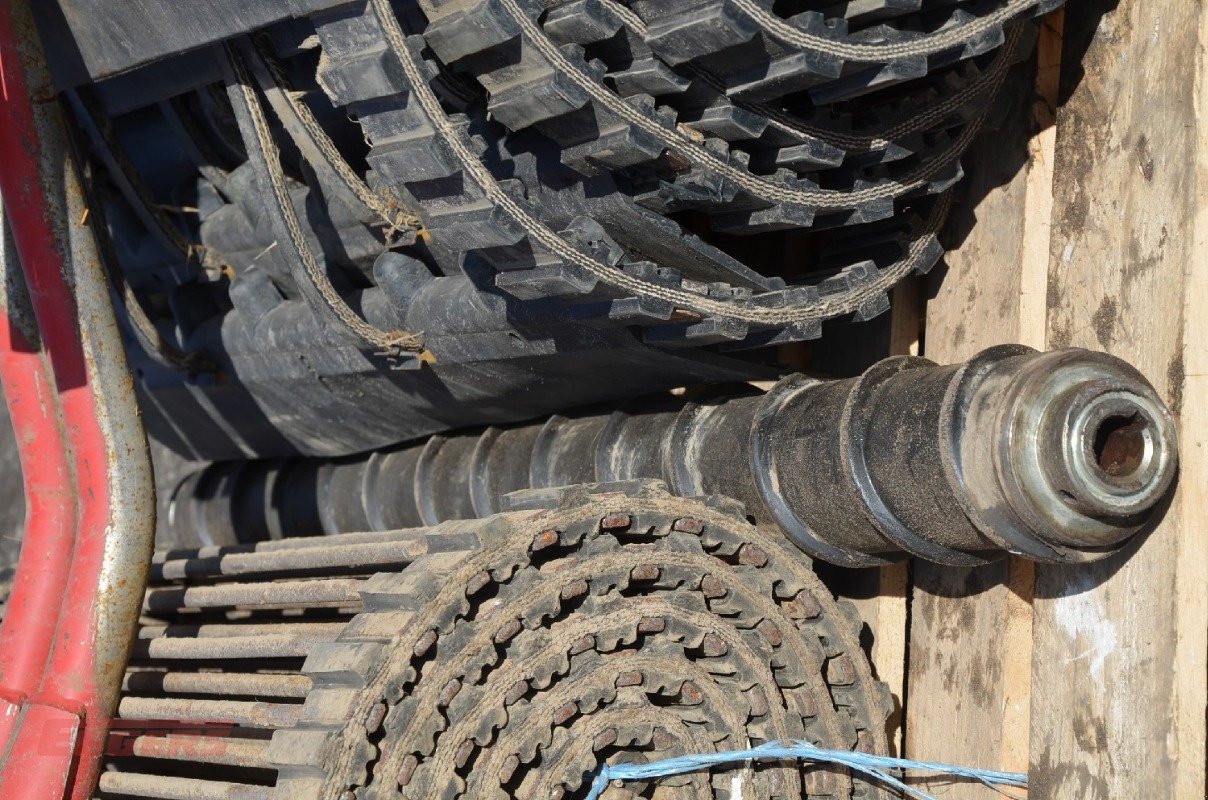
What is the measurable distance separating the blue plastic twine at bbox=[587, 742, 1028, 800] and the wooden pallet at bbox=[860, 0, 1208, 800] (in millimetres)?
68

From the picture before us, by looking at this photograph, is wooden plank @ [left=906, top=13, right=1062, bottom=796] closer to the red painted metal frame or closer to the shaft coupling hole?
the shaft coupling hole

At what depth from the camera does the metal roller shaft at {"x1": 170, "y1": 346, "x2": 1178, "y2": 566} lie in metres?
2.31

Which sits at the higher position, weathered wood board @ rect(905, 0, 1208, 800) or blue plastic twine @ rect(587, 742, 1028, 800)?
weathered wood board @ rect(905, 0, 1208, 800)

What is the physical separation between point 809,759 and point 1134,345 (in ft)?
3.29

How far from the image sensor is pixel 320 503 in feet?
13.0

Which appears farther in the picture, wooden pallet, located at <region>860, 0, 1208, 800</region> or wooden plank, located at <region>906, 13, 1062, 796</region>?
wooden plank, located at <region>906, 13, 1062, 796</region>

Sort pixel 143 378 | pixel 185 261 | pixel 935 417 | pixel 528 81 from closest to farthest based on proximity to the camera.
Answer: pixel 528 81 → pixel 935 417 → pixel 185 261 → pixel 143 378

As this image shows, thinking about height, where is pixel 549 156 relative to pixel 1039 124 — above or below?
below

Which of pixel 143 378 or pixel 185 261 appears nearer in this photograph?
pixel 185 261

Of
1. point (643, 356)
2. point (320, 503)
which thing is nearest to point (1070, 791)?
point (643, 356)

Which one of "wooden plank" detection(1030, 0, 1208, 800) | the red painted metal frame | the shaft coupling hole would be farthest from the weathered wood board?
the red painted metal frame

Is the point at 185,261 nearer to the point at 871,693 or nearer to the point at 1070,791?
the point at 871,693

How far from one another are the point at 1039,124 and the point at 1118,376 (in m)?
0.77

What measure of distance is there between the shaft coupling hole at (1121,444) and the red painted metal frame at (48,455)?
1.92 meters
